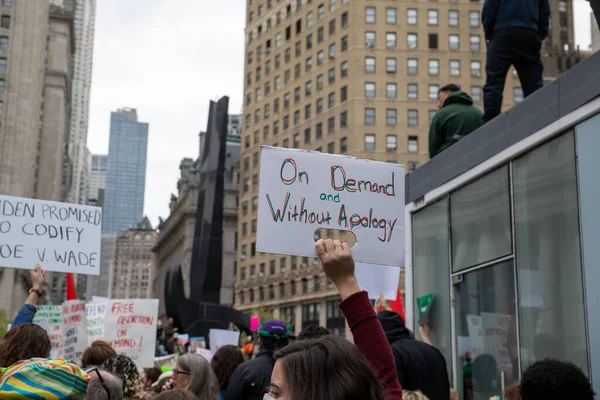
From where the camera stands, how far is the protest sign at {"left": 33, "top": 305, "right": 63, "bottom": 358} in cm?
1152

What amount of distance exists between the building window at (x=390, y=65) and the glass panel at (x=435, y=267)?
67684 mm

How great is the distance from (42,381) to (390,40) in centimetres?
7772

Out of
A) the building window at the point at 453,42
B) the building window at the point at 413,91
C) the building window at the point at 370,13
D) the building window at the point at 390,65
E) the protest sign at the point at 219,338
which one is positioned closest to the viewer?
the protest sign at the point at 219,338

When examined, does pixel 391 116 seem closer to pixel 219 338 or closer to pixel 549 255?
pixel 219 338

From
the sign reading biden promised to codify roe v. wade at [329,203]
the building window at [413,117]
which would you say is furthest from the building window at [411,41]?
the sign reading biden promised to codify roe v. wade at [329,203]

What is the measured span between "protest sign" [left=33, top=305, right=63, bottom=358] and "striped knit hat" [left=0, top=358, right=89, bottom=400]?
9114mm

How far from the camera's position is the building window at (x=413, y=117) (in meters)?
76.2

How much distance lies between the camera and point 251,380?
6.79 metres

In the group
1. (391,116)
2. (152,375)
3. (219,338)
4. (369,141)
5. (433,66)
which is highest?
(433,66)

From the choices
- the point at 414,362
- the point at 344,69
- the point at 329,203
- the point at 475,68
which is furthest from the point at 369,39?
the point at 329,203

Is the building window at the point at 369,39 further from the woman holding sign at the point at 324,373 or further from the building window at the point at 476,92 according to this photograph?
the woman holding sign at the point at 324,373

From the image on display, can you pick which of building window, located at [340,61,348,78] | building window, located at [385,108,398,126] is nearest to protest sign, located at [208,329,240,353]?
building window, located at [385,108,398,126]

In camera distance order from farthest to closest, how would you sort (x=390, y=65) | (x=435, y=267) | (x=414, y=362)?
(x=390, y=65) → (x=435, y=267) → (x=414, y=362)

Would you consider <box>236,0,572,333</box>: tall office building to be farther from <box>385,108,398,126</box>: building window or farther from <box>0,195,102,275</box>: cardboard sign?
<box>0,195,102,275</box>: cardboard sign
